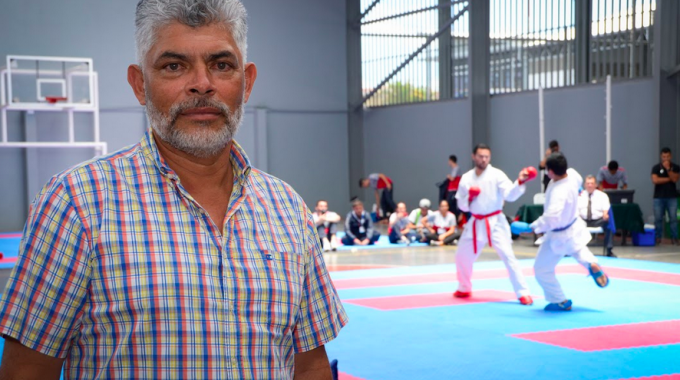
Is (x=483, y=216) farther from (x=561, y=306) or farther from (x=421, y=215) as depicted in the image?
(x=421, y=215)

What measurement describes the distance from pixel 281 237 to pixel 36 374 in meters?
0.60

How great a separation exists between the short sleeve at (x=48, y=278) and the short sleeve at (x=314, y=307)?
0.53 metres

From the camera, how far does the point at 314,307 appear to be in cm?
196

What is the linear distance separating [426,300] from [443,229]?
7.25m

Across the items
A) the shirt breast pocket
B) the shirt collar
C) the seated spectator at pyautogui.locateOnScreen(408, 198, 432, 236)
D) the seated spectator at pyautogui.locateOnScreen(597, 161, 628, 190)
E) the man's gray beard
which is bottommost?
the seated spectator at pyautogui.locateOnScreen(408, 198, 432, 236)

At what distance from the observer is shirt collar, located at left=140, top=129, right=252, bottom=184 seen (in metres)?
1.77

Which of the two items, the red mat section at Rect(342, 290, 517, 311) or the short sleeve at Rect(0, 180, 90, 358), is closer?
the short sleeve at Rect(0, 180, 90, 358)

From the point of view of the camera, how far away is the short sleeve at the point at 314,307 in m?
1.94

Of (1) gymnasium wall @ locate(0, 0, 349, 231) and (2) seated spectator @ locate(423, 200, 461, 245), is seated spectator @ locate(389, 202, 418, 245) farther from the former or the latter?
(1) gymnasium wall @ locate(0, 0, 349, 231)

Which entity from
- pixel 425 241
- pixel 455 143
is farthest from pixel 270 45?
pixel 425 241

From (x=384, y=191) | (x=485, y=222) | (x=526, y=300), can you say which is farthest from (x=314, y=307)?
(x=384, y=191)

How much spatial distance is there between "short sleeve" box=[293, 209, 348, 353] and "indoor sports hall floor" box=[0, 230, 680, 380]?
3.71 metres

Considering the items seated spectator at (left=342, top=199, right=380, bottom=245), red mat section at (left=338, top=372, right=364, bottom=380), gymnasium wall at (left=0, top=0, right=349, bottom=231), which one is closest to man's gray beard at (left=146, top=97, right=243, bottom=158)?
red mat section at (left=338, top=372, right=364, bottom=380)

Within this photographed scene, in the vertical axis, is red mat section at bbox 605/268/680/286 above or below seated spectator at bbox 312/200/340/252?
below
